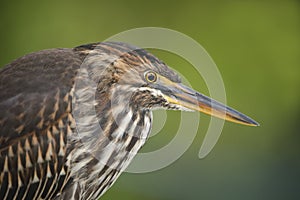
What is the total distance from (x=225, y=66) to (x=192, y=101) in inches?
125

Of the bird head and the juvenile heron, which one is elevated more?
the bird head

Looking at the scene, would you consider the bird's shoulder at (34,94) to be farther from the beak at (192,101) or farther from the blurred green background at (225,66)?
the blurred green background at (225,66)

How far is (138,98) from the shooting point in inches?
112

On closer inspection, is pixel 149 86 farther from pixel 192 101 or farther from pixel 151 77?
pixel 192 101

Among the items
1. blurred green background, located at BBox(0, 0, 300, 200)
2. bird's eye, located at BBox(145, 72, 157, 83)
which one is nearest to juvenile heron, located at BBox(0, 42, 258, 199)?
bird's eye, located at BBox(145, 72, 157, 83)

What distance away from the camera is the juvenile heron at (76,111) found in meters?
2.78

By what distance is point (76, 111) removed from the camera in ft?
9.28

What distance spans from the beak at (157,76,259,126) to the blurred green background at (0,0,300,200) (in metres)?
1.61

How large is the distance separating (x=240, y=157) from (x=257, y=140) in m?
0.34

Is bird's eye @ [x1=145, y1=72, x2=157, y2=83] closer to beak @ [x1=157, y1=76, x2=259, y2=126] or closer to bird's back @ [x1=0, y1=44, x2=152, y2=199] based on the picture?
beak @ [x1=157, y1=76, x2=259, y2=126]

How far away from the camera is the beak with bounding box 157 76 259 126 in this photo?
9.17 ft

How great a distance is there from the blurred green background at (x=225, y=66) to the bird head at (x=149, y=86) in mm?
1613

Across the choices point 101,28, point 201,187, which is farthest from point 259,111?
point 101,28

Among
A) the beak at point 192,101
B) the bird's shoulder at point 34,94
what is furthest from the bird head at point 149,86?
the bird's shoulder at point 34,94
